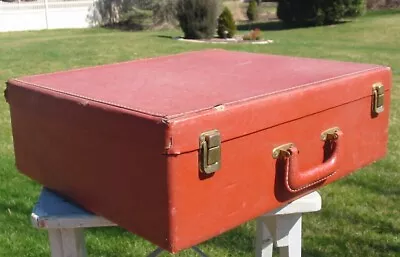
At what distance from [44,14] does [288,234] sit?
1590 centimetres

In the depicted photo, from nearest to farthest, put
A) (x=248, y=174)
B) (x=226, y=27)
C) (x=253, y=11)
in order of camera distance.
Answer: (x=248, y=174) → (x=226, y=27) → (x=253, y=11)

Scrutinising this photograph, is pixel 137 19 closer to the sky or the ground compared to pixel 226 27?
closer to the ground

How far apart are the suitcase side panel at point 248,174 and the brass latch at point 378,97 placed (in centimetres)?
2

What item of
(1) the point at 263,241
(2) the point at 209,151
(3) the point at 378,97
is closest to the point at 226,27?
(1) the point at 263,241

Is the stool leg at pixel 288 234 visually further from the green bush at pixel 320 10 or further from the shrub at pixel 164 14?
the shrub at pixel 164 14

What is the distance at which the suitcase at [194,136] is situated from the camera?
44.2 inches

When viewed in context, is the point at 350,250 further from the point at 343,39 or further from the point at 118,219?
the point at 343,39

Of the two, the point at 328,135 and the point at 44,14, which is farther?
the point at 44,14

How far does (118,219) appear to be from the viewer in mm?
1262

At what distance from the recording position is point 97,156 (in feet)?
4.15

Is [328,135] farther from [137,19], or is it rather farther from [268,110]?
[137,19]

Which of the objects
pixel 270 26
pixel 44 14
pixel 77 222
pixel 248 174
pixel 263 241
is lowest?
pixel 270 26

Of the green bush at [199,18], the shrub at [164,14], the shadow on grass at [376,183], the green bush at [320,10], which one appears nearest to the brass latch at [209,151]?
the shadow on grass at [376,183]

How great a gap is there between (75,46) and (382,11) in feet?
35.7
